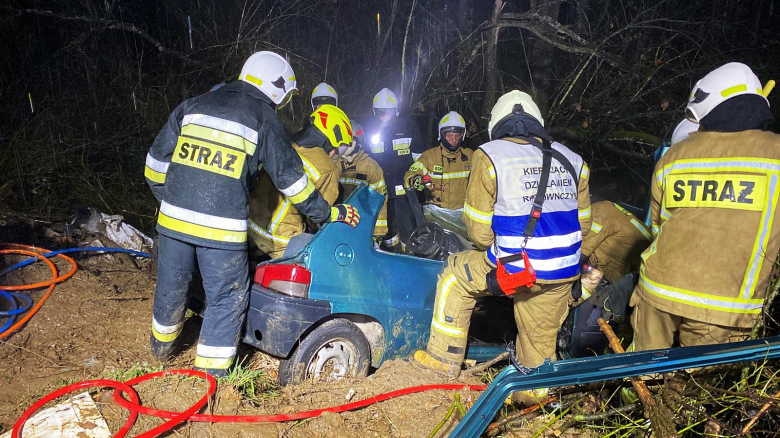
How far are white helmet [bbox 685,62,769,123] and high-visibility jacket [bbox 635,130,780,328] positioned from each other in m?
0.16

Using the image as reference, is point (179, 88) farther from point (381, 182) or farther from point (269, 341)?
point (269, 341)

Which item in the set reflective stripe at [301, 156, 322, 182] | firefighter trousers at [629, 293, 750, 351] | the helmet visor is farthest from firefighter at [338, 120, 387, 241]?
firefighter trousers at [629, 293, 750, 351]

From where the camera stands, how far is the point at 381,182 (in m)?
5.48

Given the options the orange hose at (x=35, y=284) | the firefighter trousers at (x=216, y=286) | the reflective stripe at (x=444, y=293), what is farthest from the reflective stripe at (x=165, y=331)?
the reflective stripe at (x=444, y=293)

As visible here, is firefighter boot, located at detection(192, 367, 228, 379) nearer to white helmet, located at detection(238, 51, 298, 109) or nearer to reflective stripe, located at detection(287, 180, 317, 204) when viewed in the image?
reflective stripe, located at detection(287, 180, 317, 204)

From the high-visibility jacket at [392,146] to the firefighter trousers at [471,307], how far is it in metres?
3.33

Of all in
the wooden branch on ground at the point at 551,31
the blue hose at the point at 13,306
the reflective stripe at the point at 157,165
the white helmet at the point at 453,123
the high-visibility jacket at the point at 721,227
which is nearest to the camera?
the high-visibility jacket at the point at 721,227

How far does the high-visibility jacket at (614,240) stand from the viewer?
383 centimetres

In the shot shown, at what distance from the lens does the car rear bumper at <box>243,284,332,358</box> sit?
3086 mm

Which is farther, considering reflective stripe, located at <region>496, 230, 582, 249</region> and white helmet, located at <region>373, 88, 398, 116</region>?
white helmet, located at <region>373, 88, 398, 116</region>

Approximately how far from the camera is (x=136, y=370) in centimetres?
308

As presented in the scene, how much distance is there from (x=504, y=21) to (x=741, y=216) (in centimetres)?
598

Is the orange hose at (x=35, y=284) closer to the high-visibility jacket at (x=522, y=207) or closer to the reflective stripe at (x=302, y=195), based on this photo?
the reflective stripe at (x=302, y=195)

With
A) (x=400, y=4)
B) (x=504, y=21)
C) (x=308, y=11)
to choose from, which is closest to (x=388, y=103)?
(x=504, y=21)
